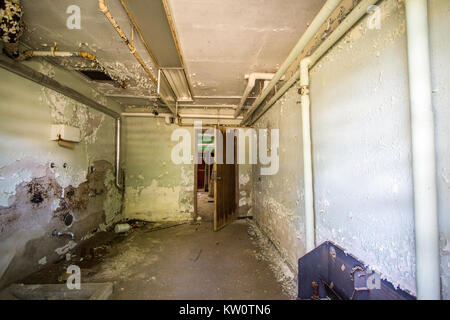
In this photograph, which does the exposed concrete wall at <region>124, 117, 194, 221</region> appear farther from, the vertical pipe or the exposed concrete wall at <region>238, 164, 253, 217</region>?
the vertical pipe

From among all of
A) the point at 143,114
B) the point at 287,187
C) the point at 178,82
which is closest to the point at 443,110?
the point at 287,187

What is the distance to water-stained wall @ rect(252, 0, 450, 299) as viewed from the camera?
708mm

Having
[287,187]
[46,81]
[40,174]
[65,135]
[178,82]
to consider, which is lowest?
[287,187]

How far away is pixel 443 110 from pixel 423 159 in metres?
0.20

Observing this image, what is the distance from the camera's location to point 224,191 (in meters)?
3.66

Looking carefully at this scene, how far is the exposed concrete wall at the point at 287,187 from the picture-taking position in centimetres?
184

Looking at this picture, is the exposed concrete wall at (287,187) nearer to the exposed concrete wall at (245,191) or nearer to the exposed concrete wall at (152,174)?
the exposed concrete wall at (245,191)

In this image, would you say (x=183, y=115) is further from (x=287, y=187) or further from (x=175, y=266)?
(x=175, y=266)

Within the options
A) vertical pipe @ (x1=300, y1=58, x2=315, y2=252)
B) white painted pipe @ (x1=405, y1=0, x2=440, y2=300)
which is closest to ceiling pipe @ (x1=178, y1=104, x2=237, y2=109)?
vertical pipe @ (x1=300, y1=58, x2=315, y2=252)

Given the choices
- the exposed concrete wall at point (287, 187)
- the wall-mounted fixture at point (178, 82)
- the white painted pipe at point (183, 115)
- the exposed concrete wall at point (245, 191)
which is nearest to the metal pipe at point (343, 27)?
the exposed concrete wall at point (287, 187)

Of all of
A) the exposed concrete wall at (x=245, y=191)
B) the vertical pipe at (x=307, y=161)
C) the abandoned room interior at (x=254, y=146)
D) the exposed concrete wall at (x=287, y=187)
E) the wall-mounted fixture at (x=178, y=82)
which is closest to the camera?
the abandoned room interior at (x=254, y=146)

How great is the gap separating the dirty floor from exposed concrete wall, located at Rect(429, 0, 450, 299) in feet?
4.52

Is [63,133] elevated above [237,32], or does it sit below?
below
